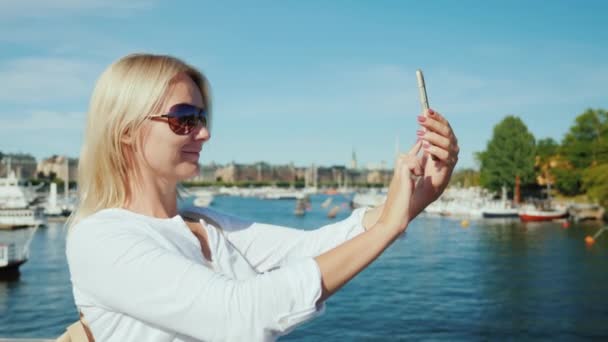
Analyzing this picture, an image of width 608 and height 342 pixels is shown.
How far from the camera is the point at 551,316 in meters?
16.2

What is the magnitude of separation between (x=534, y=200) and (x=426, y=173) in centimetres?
5626

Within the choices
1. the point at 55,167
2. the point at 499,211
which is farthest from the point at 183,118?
the point at 55,167

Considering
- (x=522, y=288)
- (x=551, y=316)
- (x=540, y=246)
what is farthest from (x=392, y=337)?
(x=540, y=246)

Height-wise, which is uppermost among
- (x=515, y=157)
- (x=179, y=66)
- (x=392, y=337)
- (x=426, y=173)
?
(x=515, y=157)

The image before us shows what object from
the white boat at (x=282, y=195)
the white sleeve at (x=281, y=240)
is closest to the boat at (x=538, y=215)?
the white sleeve at (x=281, y=240)

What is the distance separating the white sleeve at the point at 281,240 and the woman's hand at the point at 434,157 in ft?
0.65

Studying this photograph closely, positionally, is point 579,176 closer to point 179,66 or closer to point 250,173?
point 179,66

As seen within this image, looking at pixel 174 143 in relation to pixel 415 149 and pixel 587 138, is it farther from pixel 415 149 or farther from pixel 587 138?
pixel 587 138

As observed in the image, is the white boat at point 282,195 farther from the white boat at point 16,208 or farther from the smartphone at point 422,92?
the smartphone at point 422,92

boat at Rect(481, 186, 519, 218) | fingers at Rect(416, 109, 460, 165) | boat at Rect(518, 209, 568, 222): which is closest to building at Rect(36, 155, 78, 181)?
boat at Rect(481, 186, 519, 218)

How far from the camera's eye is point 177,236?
107 cm

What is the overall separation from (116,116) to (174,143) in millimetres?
109

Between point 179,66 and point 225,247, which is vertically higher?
point 179,66

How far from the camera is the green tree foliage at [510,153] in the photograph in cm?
5125
